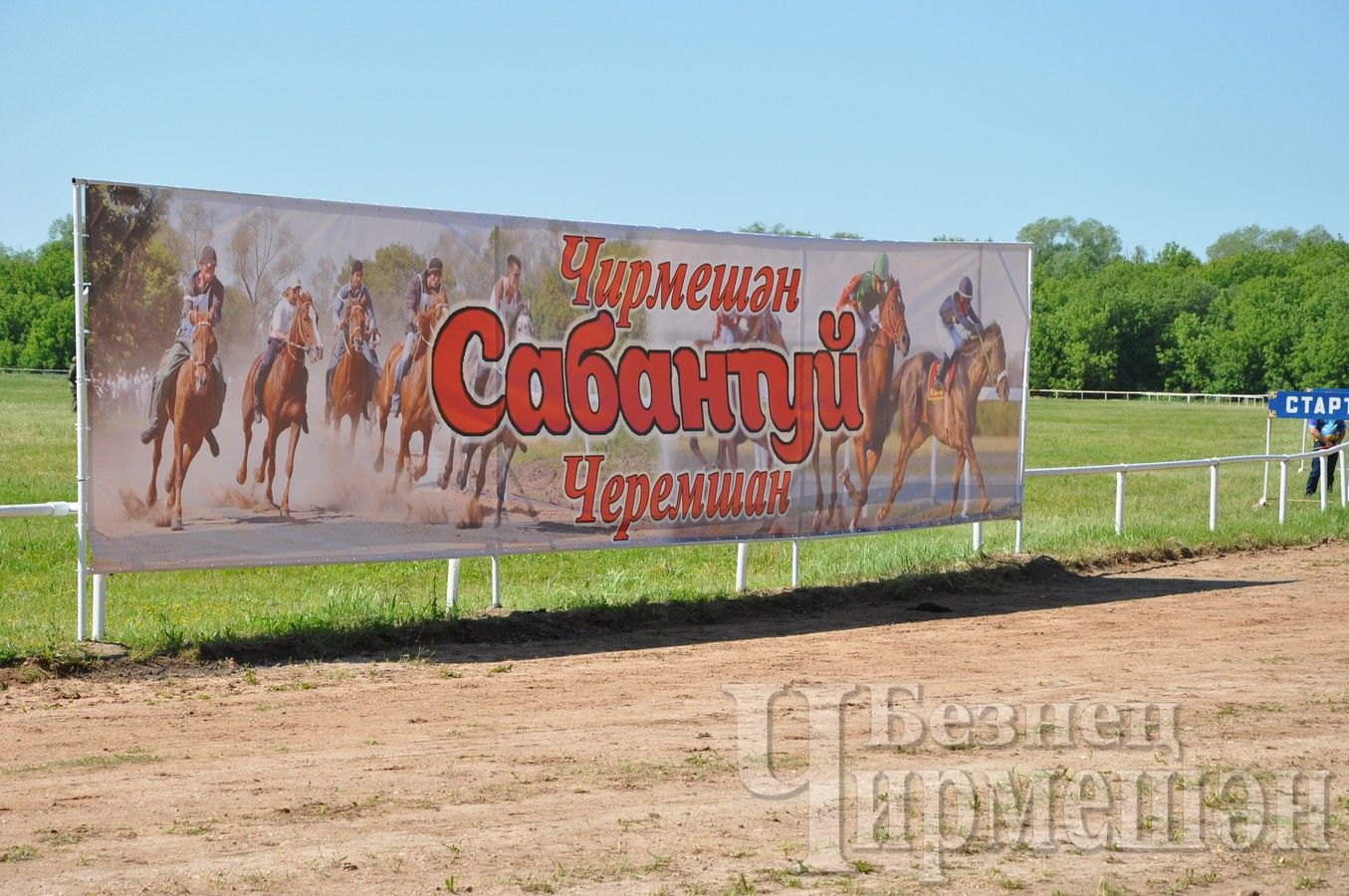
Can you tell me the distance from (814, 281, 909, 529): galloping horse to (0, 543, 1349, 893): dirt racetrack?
143 cm

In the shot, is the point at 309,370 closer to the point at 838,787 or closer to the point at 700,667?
the point at 700,667

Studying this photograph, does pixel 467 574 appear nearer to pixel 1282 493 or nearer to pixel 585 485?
pixel 585 485

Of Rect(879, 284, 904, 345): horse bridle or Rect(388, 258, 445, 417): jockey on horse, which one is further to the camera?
Rect(879, 284, 904, 345): horse bridle

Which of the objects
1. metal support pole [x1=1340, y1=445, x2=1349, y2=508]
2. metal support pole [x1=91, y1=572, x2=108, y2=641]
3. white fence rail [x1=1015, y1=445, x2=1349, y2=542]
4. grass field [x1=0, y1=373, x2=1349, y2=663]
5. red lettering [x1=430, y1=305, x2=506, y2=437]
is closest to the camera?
metal support pole [x1=91, y1=572, x2=108, y2=641]

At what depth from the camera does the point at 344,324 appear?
10.4 meters

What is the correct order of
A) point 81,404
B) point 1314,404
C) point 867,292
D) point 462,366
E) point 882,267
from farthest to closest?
point 1314,404, point 882,267, point 867,292, point 462,366, point 81,404

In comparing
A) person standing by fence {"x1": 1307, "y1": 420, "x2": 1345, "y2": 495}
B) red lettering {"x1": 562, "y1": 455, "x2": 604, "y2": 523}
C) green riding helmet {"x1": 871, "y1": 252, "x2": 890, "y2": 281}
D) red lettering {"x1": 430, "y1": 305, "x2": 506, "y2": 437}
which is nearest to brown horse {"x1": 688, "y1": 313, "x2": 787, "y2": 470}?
red lettering {"x1": 562, "y1": 455, "x2": 604, "y2": 523}

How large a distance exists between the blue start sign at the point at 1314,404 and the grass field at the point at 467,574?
4.57 feet

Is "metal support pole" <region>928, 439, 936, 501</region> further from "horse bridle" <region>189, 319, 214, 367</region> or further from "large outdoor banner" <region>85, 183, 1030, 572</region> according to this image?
"horse bridle" <region>189, 319, 214, 367</region>

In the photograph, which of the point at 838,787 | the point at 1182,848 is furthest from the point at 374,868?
the point at 1182,848

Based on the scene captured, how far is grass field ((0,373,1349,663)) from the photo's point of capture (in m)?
10.6

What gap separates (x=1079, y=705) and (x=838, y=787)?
251 cm

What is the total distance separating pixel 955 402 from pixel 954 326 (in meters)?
0.75

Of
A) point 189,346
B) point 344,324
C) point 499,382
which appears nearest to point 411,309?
point 344,324
